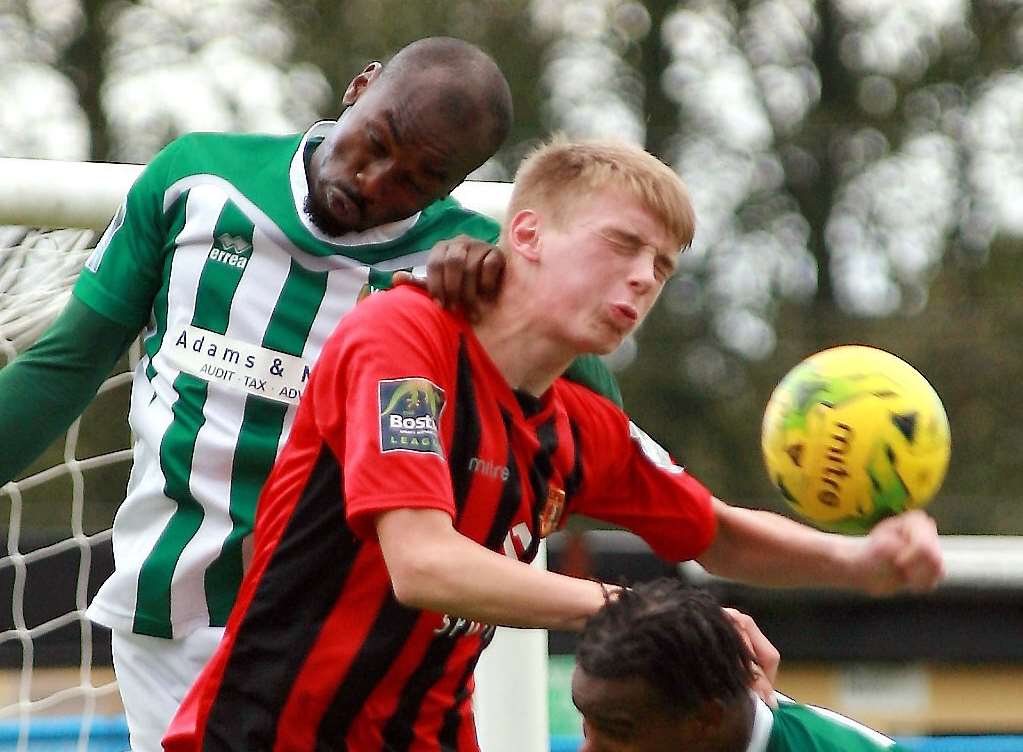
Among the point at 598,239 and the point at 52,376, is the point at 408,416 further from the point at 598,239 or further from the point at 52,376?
the point at 52,376

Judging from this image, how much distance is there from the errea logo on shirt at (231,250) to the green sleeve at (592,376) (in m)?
0.69

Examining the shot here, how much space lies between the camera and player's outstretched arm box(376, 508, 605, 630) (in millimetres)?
2457

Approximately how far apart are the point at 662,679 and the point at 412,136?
1188 mm

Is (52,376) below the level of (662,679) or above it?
below

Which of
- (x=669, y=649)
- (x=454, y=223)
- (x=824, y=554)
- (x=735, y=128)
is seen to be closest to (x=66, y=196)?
(x=454, y=223)

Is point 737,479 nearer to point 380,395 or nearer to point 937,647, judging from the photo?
point 937,647

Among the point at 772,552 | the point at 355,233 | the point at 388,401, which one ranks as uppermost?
the point at 388,401

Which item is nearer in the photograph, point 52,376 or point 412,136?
point 412,136

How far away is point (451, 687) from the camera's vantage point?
2896 millimetres

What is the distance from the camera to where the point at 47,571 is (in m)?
5.00

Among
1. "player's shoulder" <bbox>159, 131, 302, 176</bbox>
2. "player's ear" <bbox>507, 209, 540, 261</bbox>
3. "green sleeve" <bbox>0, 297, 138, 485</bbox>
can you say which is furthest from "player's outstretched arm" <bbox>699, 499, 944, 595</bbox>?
"green sleeve" <bbox>0, 297, 138, 485</bbox>

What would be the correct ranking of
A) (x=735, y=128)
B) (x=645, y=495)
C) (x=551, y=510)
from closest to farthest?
(x=551, y=510) < (x=645, y=495) < (x=735, y=128)

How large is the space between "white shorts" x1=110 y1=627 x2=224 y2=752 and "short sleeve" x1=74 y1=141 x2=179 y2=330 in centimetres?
64

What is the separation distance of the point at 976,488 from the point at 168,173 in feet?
32.3
